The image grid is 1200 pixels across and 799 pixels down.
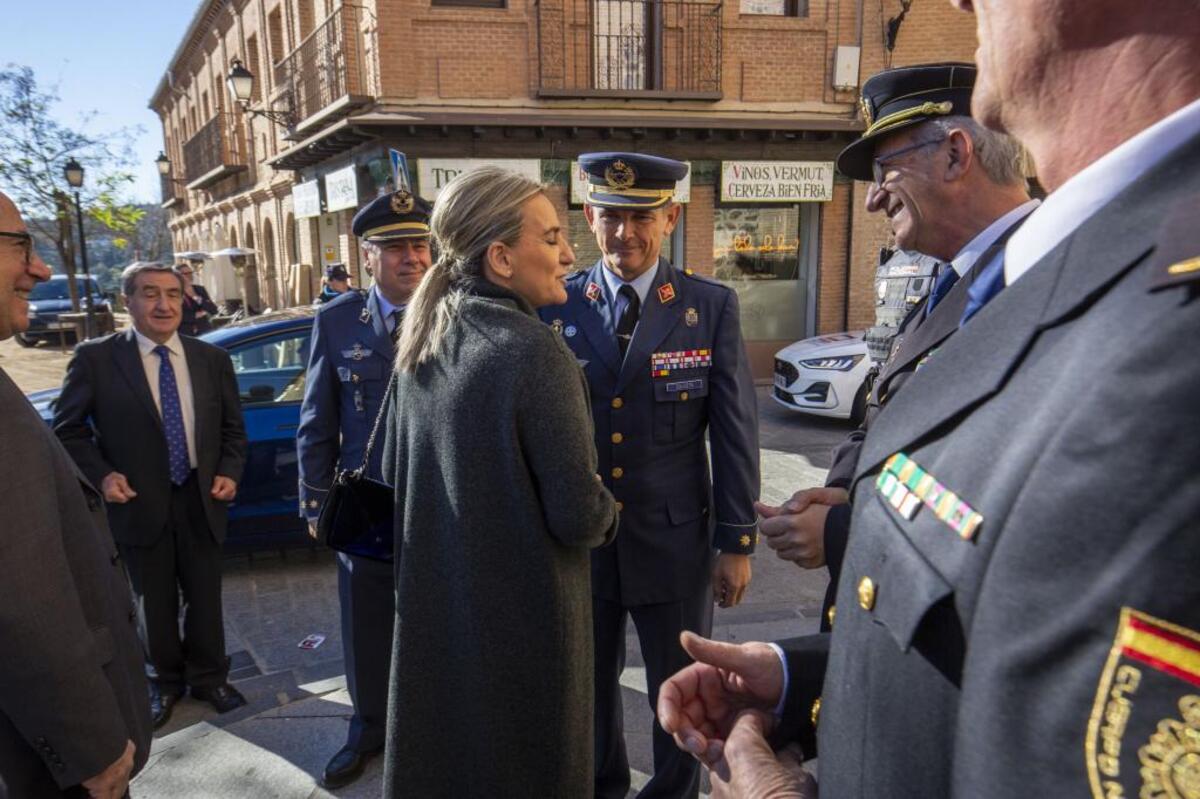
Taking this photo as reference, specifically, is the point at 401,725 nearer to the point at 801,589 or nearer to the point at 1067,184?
the point at 1067,184

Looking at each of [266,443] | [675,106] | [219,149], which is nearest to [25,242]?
[266,443]

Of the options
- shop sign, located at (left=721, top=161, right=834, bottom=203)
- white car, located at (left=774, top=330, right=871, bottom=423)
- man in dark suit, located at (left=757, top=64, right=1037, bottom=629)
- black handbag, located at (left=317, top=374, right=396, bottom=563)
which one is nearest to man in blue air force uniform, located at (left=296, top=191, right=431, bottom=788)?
black handbag, located at (left=317, top=374, right=396, bottom=563)

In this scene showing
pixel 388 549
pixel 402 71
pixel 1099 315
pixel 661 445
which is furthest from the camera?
pixel 402 71

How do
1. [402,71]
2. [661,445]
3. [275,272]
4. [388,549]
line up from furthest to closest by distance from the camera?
[275,272]
[402,71]
[661,445]
[388,549]

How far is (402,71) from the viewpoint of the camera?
11445 millimetres

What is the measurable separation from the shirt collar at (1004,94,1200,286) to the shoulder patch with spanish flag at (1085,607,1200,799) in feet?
1.24

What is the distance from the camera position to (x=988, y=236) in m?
2.03

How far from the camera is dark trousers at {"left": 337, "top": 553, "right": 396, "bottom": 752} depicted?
9.96ft

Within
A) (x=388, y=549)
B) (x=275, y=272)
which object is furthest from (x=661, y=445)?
(x=275, y=272)

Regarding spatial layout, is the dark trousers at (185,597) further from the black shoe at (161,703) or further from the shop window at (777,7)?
the shop window at (777,7)

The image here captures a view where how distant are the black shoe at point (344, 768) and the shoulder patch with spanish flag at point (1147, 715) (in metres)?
3.01

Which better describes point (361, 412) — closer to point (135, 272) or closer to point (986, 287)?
point (135, 272)

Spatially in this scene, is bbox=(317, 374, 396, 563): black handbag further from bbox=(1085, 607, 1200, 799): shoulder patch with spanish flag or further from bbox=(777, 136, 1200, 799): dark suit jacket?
bbox=(1085, 607, 1200, 799): shoulder patch with spanish flag

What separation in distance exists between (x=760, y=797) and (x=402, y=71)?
12090 mm
